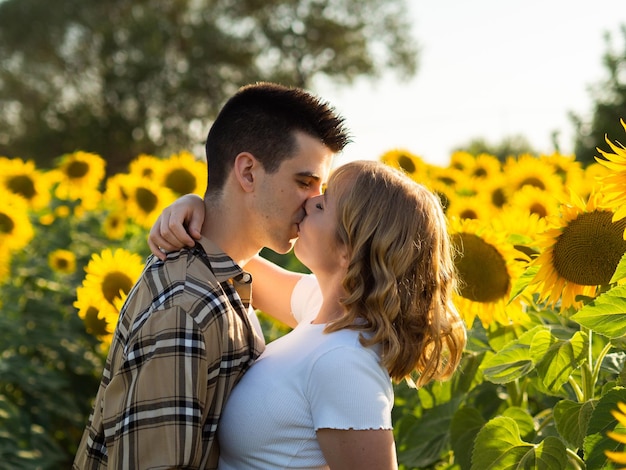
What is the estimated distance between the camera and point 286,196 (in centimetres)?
250

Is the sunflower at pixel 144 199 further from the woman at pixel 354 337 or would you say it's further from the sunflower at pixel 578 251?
the sunflower at pixel 578 251

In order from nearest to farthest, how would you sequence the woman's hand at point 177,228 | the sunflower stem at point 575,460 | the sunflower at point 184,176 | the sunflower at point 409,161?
1. the sunflower stem at point 575,460
2. the woman's hand at point 177,228
3. the sunflower at point 184,176
4. the sunflower at point 409,161

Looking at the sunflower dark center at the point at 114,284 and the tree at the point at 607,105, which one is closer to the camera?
the sunflower dark center at the point at 114,284

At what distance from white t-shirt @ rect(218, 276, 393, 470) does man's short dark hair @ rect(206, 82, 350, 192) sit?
0.58m

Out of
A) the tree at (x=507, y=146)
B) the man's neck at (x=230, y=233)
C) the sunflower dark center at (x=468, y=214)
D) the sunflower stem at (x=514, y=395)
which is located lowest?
the sunflower stem at (x=514, y=395)

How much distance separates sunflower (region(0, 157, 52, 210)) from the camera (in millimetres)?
5426

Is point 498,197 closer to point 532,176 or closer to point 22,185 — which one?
point 532,176

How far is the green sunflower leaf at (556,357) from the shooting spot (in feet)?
7.34

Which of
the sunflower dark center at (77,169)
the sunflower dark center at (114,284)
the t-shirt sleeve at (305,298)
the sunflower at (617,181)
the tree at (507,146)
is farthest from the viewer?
the tree at (507,146)

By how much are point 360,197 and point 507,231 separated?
0.94 meters

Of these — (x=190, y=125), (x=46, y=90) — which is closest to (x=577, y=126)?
(x=190, y=125)

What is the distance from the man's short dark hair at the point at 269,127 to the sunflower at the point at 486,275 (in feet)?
1.84

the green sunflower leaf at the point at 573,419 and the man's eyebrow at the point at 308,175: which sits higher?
the man's eyebrow at the point at 308,175

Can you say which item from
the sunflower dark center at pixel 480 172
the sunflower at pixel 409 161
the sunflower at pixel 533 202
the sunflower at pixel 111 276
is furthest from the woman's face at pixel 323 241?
the sunflower dark center at pixel 480 172
